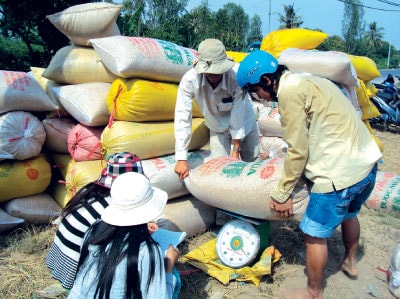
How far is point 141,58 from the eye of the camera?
2926 millimetres

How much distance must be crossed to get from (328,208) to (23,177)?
2.36 m

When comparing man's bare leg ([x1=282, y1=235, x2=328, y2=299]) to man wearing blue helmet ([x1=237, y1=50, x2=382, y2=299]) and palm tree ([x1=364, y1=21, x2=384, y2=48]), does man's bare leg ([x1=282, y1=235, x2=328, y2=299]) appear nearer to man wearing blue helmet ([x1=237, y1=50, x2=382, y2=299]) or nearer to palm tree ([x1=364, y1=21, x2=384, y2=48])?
man wearing blue helmet ([x1=237, y1=50, x2=382, y2=299])

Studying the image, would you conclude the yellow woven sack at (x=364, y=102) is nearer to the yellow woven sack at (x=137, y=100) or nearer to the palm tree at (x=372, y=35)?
the yellow woven sack at (x=137, y=100)

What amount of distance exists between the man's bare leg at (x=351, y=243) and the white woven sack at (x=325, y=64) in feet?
5.93

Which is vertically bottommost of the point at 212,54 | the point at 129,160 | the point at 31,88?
the point at 129,160

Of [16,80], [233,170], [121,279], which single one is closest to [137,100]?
[233,170]

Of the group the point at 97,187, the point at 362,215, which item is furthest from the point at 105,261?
the point at 362,215

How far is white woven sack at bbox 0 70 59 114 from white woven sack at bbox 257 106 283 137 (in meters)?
2.36

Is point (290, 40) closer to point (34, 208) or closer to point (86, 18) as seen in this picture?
point (86, 18)

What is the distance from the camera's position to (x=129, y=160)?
207 centimetres

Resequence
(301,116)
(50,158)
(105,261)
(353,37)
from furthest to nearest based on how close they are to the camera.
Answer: (353,37), (50,158), (301,116), (105,261)

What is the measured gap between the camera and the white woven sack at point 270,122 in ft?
14.5

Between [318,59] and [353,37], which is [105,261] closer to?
[318,59]

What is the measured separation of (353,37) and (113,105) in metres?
48.6
